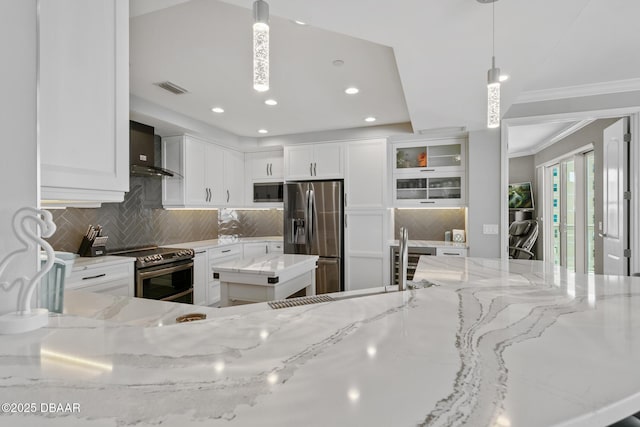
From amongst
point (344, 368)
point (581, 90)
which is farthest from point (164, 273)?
point (581, 90)

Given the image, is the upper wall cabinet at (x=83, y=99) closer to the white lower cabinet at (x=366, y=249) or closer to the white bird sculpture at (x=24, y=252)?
the white bird sculpture at (x=24, y=252)

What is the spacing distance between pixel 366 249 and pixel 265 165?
211cm

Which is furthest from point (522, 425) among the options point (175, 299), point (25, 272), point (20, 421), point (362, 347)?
point (175, 299)

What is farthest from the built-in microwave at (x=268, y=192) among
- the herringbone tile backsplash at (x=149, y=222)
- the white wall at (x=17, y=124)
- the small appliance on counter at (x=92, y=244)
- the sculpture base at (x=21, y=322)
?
the sculpture base at (x=21, y=322)

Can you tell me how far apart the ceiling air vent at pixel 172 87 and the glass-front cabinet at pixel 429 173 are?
2.70 meters

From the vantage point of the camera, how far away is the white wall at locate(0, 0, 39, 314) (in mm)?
860

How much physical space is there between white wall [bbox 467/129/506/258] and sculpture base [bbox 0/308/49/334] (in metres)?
3.83

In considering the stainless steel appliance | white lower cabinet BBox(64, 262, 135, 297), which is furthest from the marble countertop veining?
the stainless steel appliance

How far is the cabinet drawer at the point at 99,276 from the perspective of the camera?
7.99ft

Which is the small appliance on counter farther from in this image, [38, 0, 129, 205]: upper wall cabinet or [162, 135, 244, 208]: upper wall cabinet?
[38, 0, 129, 205]: upper wall cabinet

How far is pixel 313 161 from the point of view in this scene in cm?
454

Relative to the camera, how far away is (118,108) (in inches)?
46.6

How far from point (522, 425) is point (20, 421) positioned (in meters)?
0.68

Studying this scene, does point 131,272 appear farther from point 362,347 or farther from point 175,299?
point 362,347
